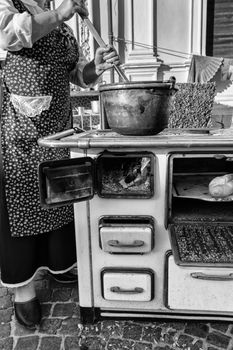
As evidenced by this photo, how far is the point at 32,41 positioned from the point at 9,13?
157 mm

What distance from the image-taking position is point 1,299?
2.13 m

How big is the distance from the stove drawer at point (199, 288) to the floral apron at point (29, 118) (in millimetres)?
726

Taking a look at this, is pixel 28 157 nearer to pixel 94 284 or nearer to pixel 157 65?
pixel 94 284

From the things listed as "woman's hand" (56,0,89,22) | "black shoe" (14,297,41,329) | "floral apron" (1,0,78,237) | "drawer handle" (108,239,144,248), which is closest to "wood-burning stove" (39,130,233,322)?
"drawer handle" (108,239,144,248)

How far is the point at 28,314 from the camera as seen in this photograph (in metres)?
1.82

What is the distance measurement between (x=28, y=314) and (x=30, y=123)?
42.1 inches

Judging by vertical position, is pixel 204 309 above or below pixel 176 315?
above

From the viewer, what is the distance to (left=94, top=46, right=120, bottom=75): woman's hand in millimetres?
1853

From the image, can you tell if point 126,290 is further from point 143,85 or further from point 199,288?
point 143,85

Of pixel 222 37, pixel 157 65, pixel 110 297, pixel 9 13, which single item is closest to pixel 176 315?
pixel 110 297

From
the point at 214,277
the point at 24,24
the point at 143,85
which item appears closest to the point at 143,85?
the point at 143,85

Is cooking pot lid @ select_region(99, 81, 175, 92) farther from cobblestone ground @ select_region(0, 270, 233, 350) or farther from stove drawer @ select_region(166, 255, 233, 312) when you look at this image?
cobblestone ground @ select_region(0, 270, 233, 350)

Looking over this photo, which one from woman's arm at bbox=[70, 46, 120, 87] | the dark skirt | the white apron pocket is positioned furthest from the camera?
woman's arm at bbox=[70, 46, 120, 87]

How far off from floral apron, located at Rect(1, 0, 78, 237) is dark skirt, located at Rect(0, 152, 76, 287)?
0.06m
